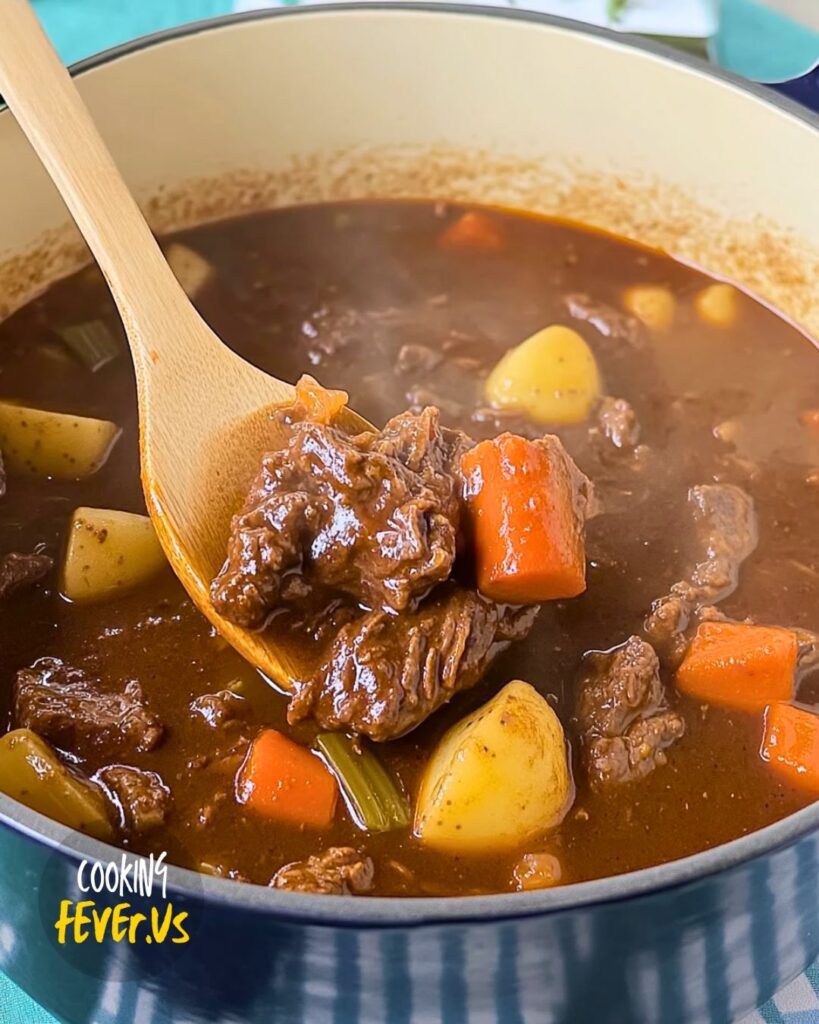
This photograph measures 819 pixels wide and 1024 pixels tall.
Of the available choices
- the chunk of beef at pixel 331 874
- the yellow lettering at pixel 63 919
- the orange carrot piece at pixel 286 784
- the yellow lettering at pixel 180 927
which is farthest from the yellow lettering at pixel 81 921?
the orange carrot piece at pixel 286 784

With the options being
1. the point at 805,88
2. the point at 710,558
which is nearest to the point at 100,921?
the point at 710,558

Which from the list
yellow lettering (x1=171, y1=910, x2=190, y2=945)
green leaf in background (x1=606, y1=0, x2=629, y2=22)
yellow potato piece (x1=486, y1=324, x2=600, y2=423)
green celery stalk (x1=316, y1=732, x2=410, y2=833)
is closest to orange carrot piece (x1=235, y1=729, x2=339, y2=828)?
green celery stalk (x1=316, y1=732, x2=410, y2=833)

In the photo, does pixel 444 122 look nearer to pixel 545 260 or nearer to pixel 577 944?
pixel 545 260

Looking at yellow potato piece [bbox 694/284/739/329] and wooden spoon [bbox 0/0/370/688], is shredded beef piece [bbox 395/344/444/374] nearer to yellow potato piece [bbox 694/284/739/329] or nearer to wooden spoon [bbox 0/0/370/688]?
wooden spoon [bbox 0/0/370/688]

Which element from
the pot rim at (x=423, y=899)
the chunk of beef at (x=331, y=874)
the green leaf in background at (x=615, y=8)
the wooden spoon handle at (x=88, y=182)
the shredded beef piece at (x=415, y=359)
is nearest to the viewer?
the pot rim at (x=423, y=899)

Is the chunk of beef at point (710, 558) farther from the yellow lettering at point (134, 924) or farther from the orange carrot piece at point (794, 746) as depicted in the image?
the yellow lettering at point (134, 924)

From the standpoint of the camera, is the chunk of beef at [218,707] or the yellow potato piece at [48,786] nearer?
the yellow potato piece at [48,786]
